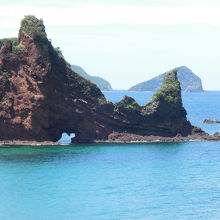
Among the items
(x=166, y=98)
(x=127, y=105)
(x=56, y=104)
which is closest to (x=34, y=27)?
(x=56, y=104)

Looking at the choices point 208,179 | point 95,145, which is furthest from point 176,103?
point 208,179

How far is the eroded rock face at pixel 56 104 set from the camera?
111 m

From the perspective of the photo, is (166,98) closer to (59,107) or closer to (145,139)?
(145,139)

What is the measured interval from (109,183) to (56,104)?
4298 centimetres

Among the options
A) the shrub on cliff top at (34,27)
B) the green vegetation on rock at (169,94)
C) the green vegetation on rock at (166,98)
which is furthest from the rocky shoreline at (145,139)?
the shrub on cliff top at (34,27)

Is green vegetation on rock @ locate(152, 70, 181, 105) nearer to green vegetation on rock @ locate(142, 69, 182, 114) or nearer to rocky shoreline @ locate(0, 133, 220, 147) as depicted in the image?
green vegetation on rock @ locate(142, 69, 182, 114)

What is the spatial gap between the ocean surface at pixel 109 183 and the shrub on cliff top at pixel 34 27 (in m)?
20.5

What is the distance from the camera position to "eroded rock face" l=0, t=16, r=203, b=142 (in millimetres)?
111062

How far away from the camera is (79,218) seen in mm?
57031

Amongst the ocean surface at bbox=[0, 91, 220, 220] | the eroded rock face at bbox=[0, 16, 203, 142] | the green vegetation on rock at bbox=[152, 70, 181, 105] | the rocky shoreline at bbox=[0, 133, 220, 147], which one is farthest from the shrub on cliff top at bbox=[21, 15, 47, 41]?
the green vegetation on rock at bbox=[152, 70, 181, 105]

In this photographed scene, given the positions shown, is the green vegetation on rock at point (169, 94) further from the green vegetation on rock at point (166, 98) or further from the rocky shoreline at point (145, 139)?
the rocky shoreline at point (145, 139)

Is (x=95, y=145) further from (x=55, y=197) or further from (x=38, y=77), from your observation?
(x=55, y=197)

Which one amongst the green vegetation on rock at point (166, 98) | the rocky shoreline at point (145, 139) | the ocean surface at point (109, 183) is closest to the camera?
the ocean surface at point (109, 183)

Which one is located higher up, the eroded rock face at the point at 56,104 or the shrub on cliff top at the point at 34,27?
the shrub on cliff top at the point at 34,27
